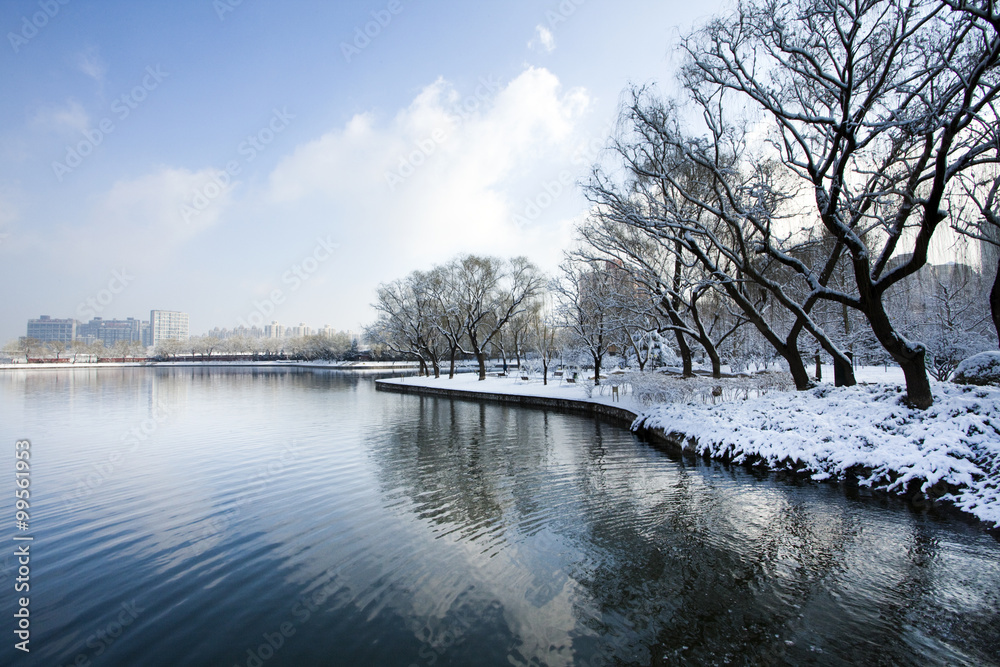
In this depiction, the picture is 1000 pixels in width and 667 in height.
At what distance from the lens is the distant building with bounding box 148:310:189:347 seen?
125 meters

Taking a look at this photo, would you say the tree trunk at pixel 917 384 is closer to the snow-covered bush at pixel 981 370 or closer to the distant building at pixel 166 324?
the snow-covered bush at pixel 981 370

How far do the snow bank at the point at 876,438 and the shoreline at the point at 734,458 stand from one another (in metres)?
0.03

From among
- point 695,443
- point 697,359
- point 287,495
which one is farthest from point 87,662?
point 697,359

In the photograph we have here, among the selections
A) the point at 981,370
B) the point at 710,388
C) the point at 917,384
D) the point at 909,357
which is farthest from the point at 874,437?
the point at 710,388

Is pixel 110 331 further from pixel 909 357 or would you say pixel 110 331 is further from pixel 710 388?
pixel 909 357

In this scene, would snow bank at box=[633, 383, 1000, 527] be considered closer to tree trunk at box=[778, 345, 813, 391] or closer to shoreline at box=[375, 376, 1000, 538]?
shoreline at box=[375, 376, 1000, 538]

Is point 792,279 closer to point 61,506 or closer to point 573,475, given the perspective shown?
point 573,475

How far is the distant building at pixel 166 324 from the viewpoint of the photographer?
411ft

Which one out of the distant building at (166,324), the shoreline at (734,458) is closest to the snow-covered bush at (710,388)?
the shoreline at (734,458)

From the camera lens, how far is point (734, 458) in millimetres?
10344

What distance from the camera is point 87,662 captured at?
3.72 metres

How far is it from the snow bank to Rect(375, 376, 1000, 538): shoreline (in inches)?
1.3

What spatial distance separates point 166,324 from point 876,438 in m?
154

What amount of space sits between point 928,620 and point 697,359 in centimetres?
2886
